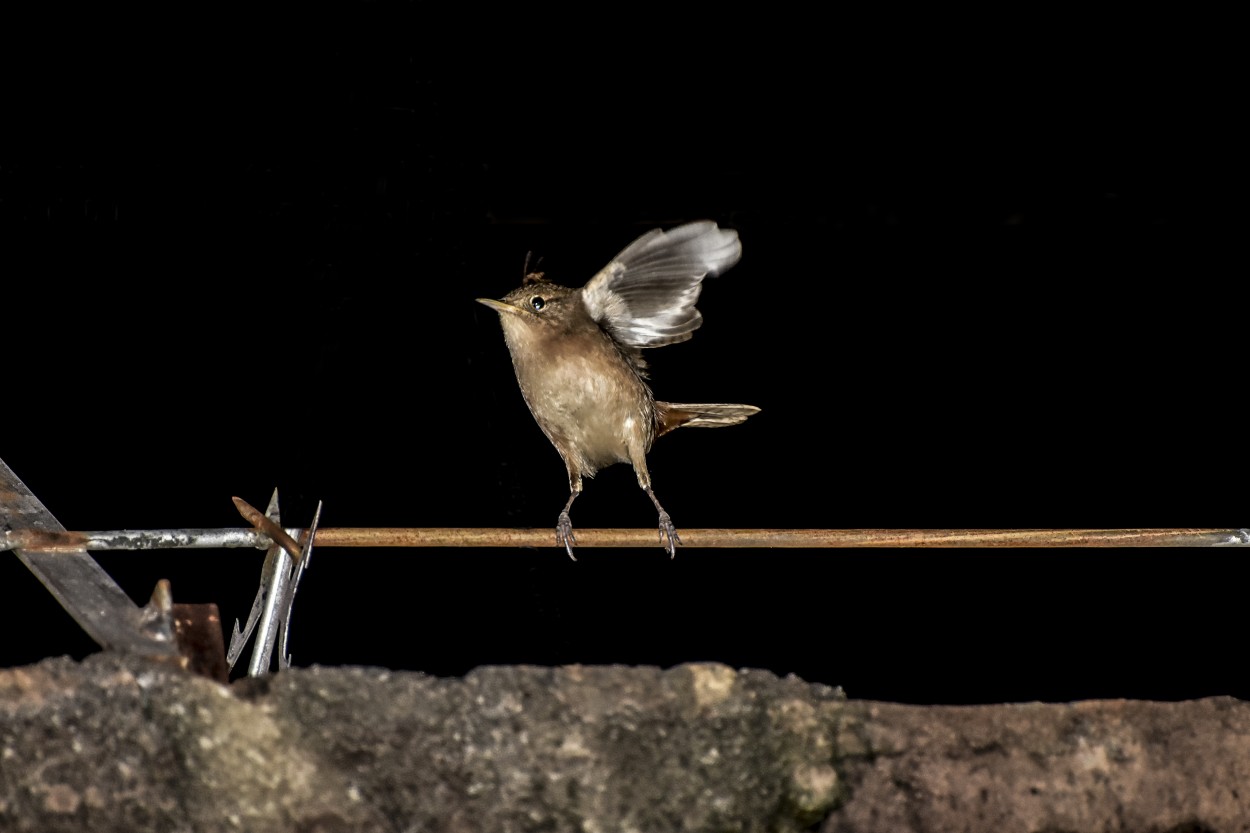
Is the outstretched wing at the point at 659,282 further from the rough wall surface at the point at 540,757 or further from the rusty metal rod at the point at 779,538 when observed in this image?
the rough wall surface at the point at 540,757

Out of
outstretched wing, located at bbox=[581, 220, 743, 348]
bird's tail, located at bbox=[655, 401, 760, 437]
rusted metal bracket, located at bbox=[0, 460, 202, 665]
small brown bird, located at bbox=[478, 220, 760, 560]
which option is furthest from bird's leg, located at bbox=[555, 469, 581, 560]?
rusted metal bracket, located at bbox=[0, 460, 202, 665]

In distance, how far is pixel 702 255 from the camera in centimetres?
302

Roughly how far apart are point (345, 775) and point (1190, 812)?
3.59 ft

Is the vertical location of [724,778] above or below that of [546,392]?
below

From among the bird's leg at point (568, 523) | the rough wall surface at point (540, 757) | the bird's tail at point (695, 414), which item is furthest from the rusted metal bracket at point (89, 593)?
the bird's tail at point (695, 414)

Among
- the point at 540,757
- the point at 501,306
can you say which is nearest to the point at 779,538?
the point at 540,757

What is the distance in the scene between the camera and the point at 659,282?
123 inches

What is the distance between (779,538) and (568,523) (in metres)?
0.84

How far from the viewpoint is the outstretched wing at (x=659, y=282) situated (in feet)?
9.82

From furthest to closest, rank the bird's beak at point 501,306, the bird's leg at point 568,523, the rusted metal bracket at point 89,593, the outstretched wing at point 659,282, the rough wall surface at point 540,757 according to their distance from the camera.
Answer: the bird's beak at point 501,306 < the outstretched wing at point 659,282 < the bird's leg at point 568,523 < the rusted metal bracket at point 89,593 < the rough wall surface at point 540,757

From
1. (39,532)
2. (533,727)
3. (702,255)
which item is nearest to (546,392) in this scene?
(702,255)

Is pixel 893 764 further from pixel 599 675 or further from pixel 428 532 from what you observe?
pixel 428 532

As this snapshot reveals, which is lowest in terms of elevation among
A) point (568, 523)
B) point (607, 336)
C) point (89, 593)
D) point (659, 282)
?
point (568, 523)

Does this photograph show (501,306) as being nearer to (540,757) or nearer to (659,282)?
(659,282)
